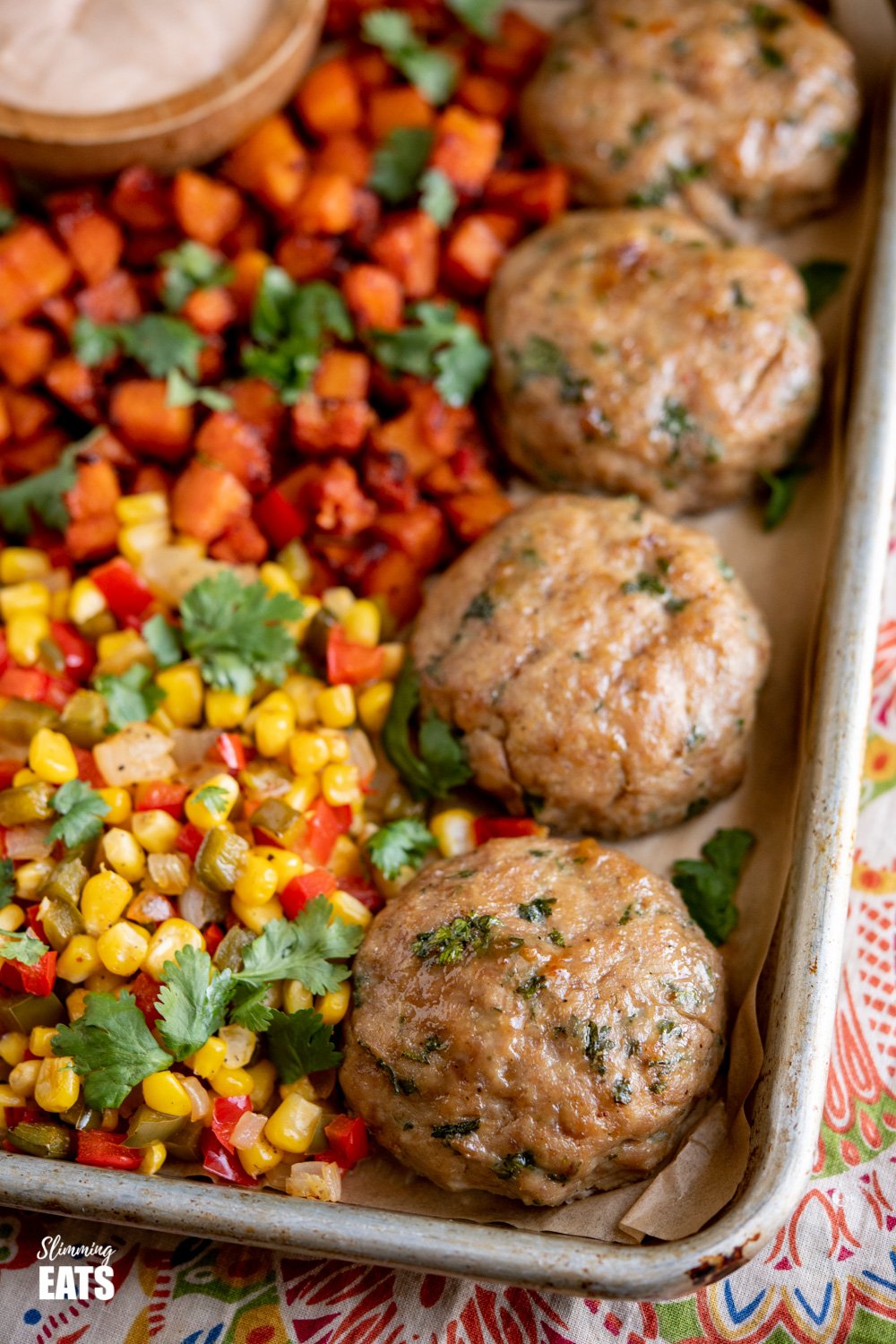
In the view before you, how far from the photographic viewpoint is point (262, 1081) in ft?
10.4

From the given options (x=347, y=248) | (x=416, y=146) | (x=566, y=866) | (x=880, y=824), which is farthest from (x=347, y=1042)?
(x=416, y=146)

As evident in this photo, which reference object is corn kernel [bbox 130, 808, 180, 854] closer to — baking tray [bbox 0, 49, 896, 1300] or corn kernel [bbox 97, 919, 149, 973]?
corn kernel [bbox 97, 919, 149, 973]

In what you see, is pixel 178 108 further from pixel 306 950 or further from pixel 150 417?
pixel 306 950

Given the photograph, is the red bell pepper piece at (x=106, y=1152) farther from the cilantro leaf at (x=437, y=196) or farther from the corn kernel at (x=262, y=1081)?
the cilantro leaf at (x=437, y=196)

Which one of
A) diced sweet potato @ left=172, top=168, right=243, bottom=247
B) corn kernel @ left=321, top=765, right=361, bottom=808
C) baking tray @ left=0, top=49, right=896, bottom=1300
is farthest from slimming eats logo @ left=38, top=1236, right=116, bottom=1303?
diced sweet potato @ left=172, top=168, right=243, bottom=247

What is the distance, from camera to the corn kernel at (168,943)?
3137 mm

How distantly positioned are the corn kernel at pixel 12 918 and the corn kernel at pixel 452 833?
45.9 inches

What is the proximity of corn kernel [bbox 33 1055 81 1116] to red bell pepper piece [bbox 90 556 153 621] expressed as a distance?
147cm

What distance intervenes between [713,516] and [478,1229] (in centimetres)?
244

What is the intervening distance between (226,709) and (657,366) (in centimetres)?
175

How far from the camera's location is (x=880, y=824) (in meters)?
3.66

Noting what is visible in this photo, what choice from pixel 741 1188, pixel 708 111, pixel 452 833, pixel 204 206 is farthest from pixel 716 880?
pixel 204 206

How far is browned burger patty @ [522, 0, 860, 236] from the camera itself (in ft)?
14.1

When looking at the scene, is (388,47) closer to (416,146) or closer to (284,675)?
(416,146)
